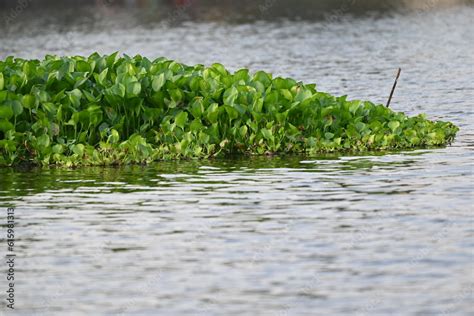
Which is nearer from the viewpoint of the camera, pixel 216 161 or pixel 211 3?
pixel 216 161

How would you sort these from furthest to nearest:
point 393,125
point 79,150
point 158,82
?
point 393,125, point 158,82, point 79,150

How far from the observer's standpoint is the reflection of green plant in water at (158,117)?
788 inches

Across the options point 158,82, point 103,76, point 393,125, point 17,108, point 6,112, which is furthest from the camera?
point 393,125

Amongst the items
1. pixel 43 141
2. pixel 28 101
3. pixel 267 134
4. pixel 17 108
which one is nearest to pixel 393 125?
pixel 267 134

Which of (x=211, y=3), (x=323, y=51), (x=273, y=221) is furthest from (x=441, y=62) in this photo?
(x=211, y=3)

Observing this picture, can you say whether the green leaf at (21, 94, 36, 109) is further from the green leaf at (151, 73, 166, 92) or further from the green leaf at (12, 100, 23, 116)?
the green leaf at (151, 73, 166, 92)

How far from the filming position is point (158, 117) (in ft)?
67.8

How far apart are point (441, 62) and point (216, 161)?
22167mm

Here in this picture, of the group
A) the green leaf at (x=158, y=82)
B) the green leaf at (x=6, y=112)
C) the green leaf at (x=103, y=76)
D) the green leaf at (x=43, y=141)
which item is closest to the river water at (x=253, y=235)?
the green leaf at (x=43, y=141)

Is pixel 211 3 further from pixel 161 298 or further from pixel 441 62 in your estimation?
pixel 161 298

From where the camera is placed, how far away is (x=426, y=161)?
19656 mm

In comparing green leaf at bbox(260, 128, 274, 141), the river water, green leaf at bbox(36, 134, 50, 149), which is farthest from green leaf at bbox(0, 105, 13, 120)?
green leaf at bbox(260, 128, 274, 141)

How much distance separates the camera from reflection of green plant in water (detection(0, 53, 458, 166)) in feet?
65.7

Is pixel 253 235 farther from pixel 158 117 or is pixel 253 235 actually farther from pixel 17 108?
pixel 17 108
